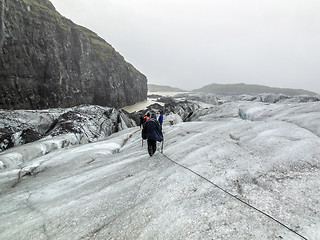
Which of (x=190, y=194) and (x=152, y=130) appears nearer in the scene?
(x=190, y=194)

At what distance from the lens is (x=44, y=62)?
3744 centimetres

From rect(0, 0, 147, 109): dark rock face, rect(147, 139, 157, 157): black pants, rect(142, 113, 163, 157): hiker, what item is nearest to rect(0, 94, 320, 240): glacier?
rect(147, 139, 157, 157): black pants

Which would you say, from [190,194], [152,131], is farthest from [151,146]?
[190,194]

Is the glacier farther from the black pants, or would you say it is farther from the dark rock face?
the dark rock face

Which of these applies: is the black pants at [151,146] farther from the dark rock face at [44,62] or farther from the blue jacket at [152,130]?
the dark rock face at [44,62]

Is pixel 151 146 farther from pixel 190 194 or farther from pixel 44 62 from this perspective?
pixel 44 62

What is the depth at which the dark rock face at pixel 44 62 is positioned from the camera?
30094mm

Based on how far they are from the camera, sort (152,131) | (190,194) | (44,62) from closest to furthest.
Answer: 1. (190,194)
2. (152,131)
3. (44,62)

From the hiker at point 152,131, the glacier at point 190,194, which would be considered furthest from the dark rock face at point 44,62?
the hiker at point 152,131

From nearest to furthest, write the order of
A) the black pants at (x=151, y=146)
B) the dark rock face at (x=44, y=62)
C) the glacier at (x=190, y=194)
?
the glacier at (x=190, y=194) → the black pants at (x=151, y=146) → the dark rock face at (x=44, y=62)

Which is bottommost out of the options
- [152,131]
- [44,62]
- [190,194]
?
[190,194]

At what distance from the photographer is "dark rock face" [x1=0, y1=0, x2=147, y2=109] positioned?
30.1 metres

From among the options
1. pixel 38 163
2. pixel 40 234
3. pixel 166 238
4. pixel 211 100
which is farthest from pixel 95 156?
Result: pixel 211 100

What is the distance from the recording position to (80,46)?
5062 centimetres
